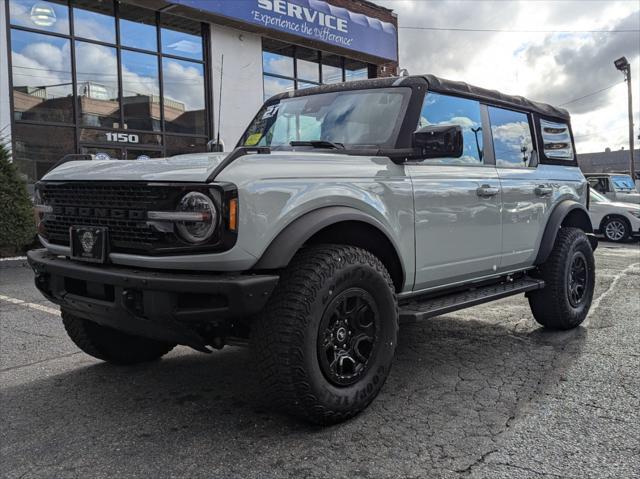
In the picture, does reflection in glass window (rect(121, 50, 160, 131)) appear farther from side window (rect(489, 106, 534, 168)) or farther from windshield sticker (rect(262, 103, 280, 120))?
side window (rect(489, 106, 534, 168))

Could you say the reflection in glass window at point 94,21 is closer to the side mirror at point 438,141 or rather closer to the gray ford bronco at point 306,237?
the gray ford bronco at point 306,237

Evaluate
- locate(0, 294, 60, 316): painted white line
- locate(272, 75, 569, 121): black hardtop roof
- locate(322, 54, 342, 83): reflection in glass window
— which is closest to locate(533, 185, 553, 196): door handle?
locate(272, 75, 569, 121): black hardtop roof

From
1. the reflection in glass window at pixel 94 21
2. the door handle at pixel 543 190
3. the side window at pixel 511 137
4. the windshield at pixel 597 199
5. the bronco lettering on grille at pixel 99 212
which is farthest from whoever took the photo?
the windshield at pixel 597 199

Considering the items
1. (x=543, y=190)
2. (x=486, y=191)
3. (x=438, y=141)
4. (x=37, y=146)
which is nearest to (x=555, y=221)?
(x=543, y=190)

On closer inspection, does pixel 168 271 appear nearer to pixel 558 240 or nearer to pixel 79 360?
pixel 79 360

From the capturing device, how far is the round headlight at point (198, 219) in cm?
262

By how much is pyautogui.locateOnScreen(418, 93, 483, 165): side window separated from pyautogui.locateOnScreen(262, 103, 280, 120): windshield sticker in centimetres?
126

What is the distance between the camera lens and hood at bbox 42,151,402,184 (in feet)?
8.87

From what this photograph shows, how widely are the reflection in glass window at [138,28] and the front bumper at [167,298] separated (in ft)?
36.3

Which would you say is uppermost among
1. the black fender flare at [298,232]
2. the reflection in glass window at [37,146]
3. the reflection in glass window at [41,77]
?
the reflection in glass window at [41,77]

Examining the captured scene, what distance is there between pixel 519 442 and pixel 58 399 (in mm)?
2593

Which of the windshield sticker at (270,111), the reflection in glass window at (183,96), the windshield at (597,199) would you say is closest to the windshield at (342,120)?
the windshield sticker at (270,111)

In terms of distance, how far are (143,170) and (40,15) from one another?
1042 centimetres

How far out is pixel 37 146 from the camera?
1127 cm
